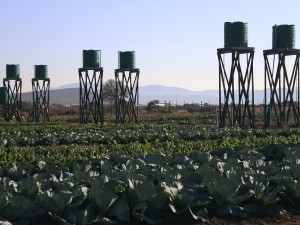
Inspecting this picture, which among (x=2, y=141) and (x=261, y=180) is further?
(x=2, y=141)

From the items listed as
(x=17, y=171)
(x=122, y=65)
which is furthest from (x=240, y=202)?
(x=122, y=65)

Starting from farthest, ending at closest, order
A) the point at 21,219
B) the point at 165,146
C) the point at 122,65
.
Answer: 1. the point at 122,65
2. the point at 165,146
3. the point at 21,219

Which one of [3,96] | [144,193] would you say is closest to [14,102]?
[3,96]

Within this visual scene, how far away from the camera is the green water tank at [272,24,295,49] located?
87.1ft

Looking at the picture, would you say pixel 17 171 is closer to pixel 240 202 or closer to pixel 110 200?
pixel 110 200

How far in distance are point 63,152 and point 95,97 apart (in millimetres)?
20747

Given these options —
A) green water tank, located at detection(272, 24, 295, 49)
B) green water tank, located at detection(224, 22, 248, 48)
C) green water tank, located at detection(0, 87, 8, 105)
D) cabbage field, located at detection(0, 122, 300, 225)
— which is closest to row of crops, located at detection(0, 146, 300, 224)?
cabbage field, located at detection(0, 122, 300, 225)

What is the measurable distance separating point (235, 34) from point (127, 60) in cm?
1049

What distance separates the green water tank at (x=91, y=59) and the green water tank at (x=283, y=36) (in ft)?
38.5

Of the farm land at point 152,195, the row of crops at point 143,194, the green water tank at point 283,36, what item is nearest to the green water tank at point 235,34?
the green water tank at point 283,36

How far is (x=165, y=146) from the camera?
54.5 feet

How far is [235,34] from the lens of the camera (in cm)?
2628

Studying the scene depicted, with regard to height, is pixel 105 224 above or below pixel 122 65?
below

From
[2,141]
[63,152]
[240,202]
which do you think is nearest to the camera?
[240,202]
